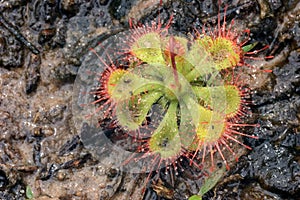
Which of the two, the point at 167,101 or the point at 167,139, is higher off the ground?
the point at 167,101

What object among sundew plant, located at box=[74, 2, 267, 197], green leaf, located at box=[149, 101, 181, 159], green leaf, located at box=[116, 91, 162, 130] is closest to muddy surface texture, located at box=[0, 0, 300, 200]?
sundew plant, located at box=[74, 2, 267, 197]

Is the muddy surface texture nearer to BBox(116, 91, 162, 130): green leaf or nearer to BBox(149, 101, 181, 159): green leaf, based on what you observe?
BBox(149, 101, 181, 159): green leaf

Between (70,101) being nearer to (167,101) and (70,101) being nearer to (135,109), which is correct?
(135,109)

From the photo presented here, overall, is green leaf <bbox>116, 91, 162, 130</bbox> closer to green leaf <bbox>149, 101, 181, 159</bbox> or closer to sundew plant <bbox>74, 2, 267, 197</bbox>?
sundew plant <bbox>74, 2, 267, 197</bbox>

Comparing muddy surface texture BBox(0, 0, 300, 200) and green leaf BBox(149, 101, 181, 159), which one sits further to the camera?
muddy surface texture BBox(0, 0, 300, 200)

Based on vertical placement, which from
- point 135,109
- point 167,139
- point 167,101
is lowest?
point 167,139

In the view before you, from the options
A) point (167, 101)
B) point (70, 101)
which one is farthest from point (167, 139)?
point (70, 101)
